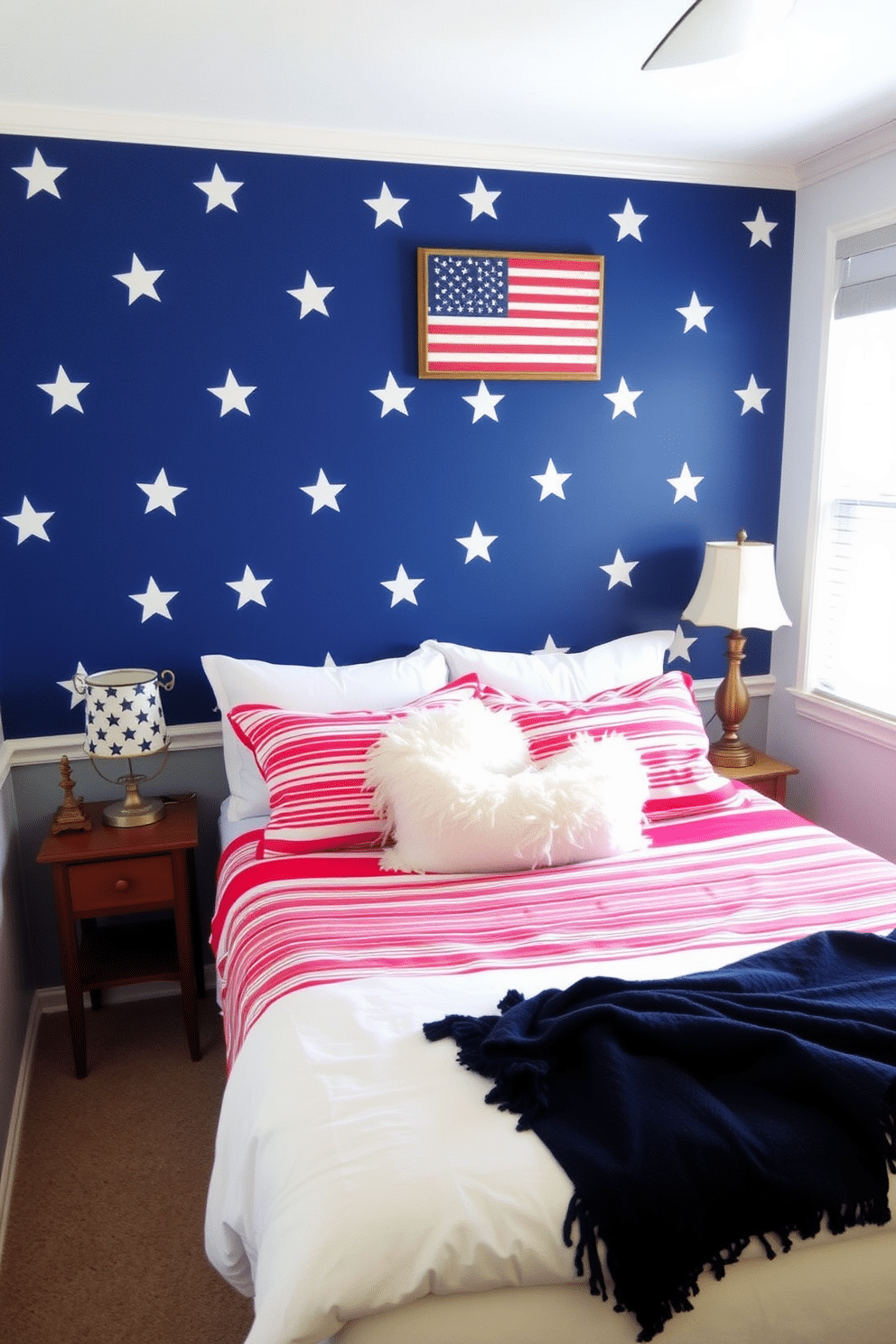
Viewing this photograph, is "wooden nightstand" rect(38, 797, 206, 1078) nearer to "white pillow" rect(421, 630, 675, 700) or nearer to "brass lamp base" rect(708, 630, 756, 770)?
"white pillow" rect(421, 630, 675, 700)

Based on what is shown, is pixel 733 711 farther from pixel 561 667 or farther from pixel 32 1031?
pixel 32 1031

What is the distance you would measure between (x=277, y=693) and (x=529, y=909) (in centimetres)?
99

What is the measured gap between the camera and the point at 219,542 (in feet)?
9.23

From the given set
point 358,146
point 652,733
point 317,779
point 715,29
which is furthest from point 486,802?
point 358,146

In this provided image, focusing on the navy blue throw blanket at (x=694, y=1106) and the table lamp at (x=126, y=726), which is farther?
the table lamp at (x=126, y=726)

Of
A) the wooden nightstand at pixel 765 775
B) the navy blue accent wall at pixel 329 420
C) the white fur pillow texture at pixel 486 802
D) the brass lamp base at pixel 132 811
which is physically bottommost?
the wooden nightstand at pixel 765 775

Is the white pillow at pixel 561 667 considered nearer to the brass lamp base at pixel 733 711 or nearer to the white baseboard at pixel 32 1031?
the brass lamp base at pixel 733 711

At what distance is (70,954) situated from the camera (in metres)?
2.52

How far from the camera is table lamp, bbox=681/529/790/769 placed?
2992 mm

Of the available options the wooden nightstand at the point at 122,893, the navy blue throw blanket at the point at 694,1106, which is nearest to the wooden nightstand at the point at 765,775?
the navy blue throw blanket at the point at 694,1106

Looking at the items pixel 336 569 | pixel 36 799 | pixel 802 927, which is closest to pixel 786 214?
pixel 336 569

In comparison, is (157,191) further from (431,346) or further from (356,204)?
(431,346)

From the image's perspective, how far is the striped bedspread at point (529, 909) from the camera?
1.84 m

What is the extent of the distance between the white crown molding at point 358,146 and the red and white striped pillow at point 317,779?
60.3 inches
